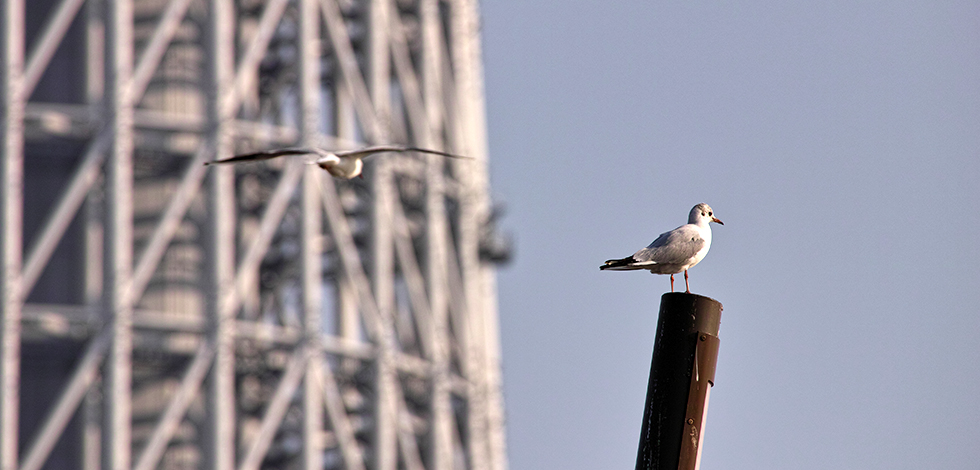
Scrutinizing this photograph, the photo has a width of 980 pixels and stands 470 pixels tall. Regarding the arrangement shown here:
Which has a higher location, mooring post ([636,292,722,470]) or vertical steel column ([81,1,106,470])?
vertical steel column ([81,1,106,470])

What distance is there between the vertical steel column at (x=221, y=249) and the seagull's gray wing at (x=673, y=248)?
22.0 meters

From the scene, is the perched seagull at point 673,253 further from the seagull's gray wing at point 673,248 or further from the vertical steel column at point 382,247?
the vertical steel column at point 382,247

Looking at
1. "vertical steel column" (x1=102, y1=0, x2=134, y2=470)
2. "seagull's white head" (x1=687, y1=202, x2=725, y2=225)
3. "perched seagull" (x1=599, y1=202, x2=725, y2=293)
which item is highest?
"vertical steel column" (x1=102, y1=0, x2=134, y2=470)

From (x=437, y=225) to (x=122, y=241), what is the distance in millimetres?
8702

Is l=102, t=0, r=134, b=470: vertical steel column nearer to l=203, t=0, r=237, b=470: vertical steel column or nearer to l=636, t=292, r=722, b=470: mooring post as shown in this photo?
l=203, t=0, r=237, b=470: vertical steel column

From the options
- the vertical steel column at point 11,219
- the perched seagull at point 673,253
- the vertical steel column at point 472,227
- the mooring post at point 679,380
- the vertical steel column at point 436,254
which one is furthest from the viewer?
the vertical steel column at point 472,227

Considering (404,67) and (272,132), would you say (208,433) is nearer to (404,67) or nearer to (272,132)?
(272,132)

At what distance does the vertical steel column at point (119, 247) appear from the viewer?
3372 centimetres

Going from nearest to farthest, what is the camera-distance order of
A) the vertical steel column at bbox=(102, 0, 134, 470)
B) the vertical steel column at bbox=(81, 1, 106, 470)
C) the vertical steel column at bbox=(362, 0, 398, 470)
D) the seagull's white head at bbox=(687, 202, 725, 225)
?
the seagull's white head at bbox=(687, 202, 725, 225) → the vertical steel column at bbox=(102, 0, 134, 470) → the vertical steel column at bbox=(81, 1, 106, 470) → the vertical steel column at bbox=(362, 0, 398, 470)

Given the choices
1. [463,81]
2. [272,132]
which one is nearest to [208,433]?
[272,132]

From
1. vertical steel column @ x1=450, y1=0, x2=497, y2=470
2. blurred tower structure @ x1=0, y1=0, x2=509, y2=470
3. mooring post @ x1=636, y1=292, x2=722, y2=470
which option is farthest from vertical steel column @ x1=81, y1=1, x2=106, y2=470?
mooring post @ x1=636, y1=292, x2=722, y2=470

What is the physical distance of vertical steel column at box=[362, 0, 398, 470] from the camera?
37688 mm

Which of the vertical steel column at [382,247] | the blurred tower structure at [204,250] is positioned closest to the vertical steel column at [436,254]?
the blurred tower structure at [204,250]

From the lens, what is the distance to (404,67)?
1613 inches
